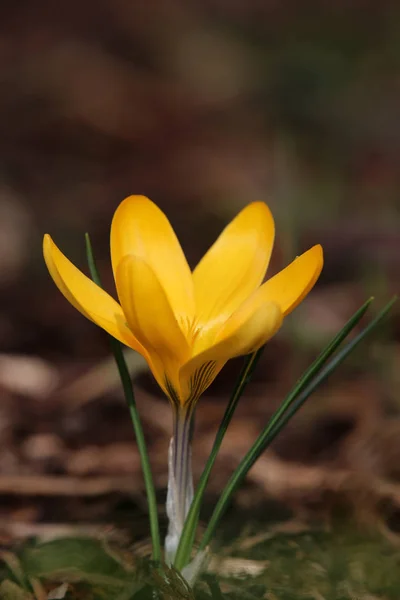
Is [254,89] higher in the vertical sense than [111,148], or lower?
higher

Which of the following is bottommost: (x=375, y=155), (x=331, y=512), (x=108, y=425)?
(x=108, y=425)

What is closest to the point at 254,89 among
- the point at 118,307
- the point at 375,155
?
the point at 375,155

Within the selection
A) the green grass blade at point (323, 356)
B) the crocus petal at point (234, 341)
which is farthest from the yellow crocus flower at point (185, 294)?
the green grass blade at point (323, 356)

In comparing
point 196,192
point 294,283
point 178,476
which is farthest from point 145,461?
point 196,192

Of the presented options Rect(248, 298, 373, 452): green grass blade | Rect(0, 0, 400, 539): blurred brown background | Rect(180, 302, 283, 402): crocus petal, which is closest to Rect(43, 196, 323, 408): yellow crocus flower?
Rect(180, 302, 283, 402): crocus petal

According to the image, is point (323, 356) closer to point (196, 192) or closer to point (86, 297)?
point (86, 297)

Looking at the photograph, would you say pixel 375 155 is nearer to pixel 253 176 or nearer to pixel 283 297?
pixel 253 176
